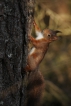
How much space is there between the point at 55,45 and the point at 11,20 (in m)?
3.69

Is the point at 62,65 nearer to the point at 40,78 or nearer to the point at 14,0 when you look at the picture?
the point at 40,78

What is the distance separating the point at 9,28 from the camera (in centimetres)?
220

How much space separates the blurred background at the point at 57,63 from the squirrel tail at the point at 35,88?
1997mm

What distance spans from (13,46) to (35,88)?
2.06 ft

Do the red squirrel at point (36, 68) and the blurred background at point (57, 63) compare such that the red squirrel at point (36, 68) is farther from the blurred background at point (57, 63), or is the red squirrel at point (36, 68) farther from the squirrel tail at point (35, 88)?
the blurred background at point (57, 63)

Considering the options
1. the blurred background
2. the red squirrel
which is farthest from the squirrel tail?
the blurred background

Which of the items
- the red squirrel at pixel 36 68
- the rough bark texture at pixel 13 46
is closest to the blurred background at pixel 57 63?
the red squirrel at pixel 36 68

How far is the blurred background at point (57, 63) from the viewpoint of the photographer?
4.95 meters

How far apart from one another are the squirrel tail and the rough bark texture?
0.20 meters

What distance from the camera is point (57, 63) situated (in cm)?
583

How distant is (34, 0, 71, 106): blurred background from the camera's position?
16.2 feet

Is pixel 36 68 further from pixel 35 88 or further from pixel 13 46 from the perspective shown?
pixel 13 46

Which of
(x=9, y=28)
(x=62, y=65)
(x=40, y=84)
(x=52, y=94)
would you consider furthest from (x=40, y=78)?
(x=62, y=65)

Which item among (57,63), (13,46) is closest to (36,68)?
(13,46)
